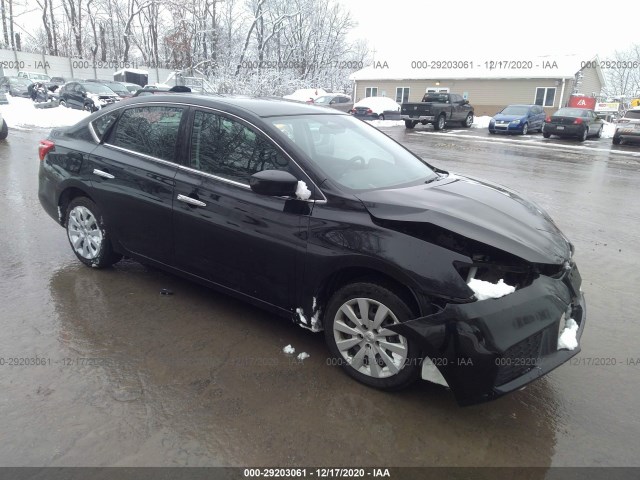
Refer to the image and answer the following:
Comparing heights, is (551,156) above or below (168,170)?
below

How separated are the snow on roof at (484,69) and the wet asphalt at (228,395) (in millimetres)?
33075

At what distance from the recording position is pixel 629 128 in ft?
67.4

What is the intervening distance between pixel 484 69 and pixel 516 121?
13807mm

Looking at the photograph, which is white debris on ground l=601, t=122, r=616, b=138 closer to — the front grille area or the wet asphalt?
the wet asphalt

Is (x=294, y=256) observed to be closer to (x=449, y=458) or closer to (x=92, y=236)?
(x=449, y=458)

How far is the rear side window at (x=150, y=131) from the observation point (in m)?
4.15

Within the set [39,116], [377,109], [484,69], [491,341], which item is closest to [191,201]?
[491,341]

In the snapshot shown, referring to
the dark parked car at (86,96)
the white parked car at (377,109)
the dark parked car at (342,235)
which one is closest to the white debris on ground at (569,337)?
the dark parked car at (342,235)

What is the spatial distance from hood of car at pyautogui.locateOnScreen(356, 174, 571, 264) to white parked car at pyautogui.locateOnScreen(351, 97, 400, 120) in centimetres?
2646

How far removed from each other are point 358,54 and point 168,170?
6960 cm

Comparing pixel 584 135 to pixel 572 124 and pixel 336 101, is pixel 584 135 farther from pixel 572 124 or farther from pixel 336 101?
pixel 336 101

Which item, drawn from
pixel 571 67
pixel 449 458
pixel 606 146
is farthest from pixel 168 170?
pixel 571 67

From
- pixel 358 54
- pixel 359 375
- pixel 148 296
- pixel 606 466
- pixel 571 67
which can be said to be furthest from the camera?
pixel 358 54

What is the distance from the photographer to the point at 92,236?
15.7 ft
